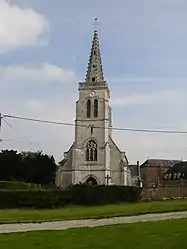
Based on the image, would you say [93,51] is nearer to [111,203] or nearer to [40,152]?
[40,152]

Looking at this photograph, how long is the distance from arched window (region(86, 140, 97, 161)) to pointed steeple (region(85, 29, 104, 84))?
13.5 m

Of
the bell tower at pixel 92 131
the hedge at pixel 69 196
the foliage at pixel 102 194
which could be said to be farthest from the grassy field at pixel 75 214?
the bell tower at pixel 92 131

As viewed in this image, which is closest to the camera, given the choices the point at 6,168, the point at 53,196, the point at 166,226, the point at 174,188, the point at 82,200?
the point at 166,226

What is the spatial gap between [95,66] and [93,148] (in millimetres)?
19153

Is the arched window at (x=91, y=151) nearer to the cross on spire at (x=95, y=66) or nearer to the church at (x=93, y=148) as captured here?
the church at (x=93, y=148)

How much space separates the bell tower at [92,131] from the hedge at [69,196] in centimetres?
4103

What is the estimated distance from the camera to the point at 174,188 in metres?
50.5

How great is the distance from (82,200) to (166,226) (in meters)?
27.7

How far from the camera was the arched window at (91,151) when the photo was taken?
87.8 m

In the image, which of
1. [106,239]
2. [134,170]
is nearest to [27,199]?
[106,239]

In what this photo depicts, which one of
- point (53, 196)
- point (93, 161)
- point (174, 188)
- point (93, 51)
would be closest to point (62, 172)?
point (93, 161)

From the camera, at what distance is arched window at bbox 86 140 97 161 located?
87.8 m

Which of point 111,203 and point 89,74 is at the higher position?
point 89,74

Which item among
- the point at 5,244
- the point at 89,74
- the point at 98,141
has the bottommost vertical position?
the point at 5,244
